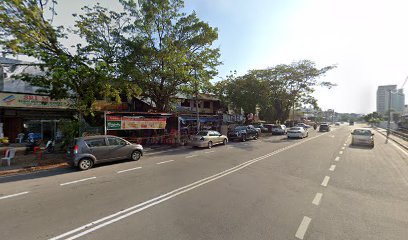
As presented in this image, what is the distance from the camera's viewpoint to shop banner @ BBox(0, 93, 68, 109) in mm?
16547

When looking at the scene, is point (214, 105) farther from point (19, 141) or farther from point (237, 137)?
point (19, 141)

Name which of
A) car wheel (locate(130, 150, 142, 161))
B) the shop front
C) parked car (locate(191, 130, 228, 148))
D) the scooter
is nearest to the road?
car wheel (locate(130, 150, 142, 161))

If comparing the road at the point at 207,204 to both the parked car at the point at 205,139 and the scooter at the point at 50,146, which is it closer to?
the scooter at the point at 50,146

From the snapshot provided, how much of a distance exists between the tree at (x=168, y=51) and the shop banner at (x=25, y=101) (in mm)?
8896

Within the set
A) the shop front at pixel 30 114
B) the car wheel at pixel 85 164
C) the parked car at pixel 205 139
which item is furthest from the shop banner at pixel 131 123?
the shop front at pixel 30 114

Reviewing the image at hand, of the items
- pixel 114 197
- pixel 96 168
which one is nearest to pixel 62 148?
pixel 96 168

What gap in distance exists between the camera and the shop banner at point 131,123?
14.3 metres

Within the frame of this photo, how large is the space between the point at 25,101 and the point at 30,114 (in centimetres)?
206

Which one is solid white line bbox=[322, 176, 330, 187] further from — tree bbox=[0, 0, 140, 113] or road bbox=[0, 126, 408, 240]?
tree bbox=[0, 0, 140, 113]

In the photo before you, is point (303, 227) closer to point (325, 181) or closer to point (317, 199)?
point (317, 199)

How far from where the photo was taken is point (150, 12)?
52.6 feet

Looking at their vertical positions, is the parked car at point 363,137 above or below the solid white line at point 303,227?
above

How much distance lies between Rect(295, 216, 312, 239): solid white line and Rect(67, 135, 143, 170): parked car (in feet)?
30.5

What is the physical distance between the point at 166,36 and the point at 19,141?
1652cm
